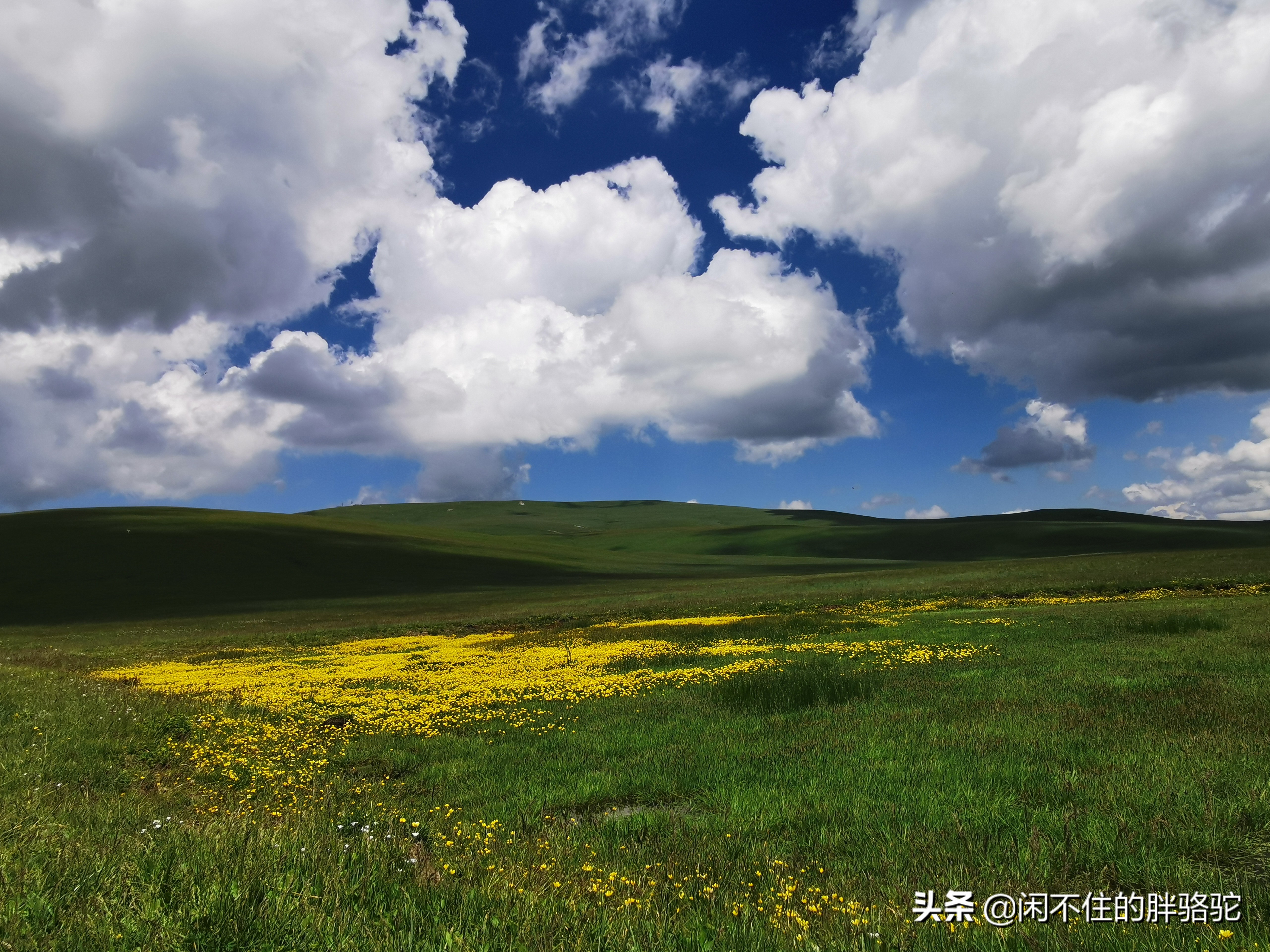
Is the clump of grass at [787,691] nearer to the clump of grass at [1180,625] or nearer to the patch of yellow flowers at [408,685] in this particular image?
the patch of yellow flowers at [408,685]

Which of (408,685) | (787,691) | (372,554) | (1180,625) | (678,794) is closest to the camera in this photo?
(678,794)

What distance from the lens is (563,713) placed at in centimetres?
1450

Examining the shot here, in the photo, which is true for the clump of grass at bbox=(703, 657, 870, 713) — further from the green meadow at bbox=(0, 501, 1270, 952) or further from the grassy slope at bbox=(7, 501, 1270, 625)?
the grassy slope at bbox=(7, 501, 1270, 625)

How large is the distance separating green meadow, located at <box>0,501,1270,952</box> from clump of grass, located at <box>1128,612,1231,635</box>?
198 mm

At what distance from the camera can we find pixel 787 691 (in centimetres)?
1442

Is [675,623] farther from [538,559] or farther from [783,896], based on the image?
[538,559]

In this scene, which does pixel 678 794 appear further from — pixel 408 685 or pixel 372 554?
pixel 372 554

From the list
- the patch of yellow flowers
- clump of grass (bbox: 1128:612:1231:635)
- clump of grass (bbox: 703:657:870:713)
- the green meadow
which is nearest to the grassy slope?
the patch of yellow flowers

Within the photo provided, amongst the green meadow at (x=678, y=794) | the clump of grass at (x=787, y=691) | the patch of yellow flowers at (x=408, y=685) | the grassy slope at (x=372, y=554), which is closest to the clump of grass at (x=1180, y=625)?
the green meadow at (x=678, y=794)

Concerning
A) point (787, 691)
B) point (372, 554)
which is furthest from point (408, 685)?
point (372, 554)

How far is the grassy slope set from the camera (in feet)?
254

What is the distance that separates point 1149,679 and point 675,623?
79.1 ft

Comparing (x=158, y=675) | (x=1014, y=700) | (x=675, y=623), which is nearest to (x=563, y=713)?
(x=1014, y=700)

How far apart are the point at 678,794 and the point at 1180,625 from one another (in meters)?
20.0
